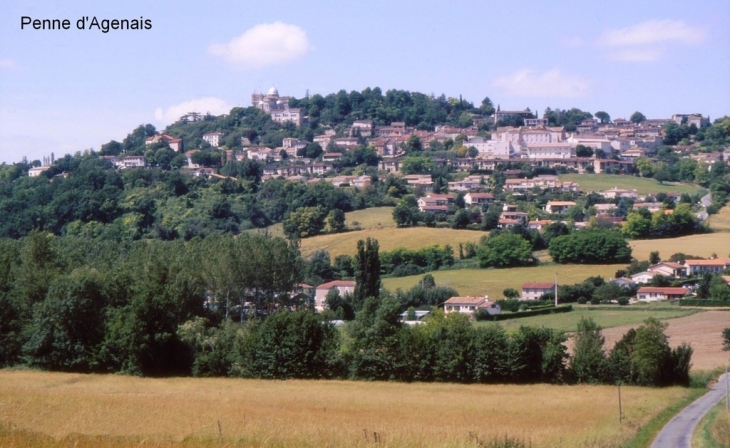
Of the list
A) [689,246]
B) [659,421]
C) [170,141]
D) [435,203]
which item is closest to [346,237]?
[435,203]

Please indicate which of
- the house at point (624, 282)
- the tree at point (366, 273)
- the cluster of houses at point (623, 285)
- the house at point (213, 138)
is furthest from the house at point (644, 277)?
the house at point (213, 138)

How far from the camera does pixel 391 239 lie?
230 ft

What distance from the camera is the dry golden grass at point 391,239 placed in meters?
68.2

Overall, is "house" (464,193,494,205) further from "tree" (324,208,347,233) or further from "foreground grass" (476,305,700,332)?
"foreground grass" (476,305,700,332)

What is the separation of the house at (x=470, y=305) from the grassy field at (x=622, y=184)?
51.4m

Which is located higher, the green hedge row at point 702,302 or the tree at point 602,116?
the tree at point 602,116

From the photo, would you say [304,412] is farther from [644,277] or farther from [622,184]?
[622,184]

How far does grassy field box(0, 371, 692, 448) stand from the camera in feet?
43.0

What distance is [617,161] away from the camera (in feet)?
380

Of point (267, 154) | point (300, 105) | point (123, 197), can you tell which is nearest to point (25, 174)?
point (267, 154)

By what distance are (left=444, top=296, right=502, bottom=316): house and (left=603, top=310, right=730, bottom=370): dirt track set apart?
960 centimetres

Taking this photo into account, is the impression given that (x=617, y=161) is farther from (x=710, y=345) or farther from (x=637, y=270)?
(x=710, y=345)

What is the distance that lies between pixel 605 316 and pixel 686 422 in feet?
78.9

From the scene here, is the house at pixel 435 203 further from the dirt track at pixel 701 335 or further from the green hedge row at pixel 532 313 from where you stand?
the dirt track at pixel 701 335
